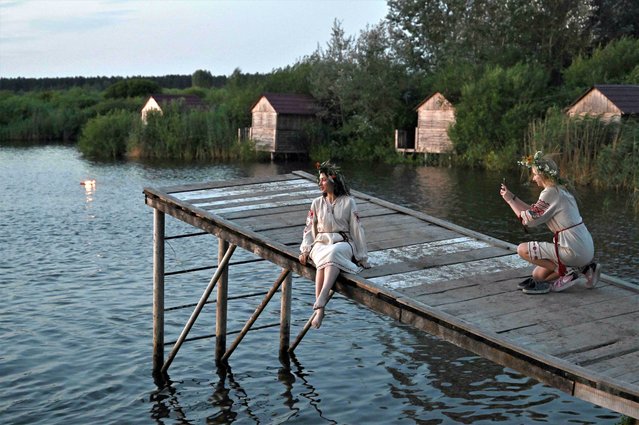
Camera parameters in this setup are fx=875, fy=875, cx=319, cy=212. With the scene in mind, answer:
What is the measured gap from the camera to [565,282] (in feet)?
31.5

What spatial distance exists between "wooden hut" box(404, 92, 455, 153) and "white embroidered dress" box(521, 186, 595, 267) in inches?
1555

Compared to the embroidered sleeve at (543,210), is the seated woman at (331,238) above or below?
below

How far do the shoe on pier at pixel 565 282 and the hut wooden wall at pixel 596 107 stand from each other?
28.7m

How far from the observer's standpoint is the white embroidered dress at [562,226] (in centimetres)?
972

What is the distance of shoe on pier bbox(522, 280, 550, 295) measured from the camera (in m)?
9.43

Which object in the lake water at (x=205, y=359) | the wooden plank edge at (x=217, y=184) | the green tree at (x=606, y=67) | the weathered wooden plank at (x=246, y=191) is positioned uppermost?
the green tree at (x=606, y=67)

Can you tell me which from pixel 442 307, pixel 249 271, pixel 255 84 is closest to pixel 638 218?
pixel 249 271

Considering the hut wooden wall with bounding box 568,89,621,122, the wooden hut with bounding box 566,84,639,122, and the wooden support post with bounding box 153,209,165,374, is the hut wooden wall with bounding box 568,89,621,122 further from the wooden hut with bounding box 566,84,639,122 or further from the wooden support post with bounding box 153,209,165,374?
the wooden support post with bounding box 153,209,165,374

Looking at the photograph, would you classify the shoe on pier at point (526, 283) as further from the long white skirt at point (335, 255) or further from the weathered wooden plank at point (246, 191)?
the weathered wooden plank at point (246, 191)

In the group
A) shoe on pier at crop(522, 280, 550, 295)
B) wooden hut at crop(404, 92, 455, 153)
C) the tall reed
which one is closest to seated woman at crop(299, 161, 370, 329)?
shoe on pier at crop(522, 280, 550, 295)

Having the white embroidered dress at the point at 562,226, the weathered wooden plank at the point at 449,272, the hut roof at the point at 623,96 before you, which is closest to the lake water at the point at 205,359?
the weathered wooden plank at the point at 449,272

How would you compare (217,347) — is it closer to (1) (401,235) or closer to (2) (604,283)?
(1) (401,235)

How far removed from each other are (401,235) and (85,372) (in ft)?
18.0

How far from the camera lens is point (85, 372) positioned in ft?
Answer: 44.6
